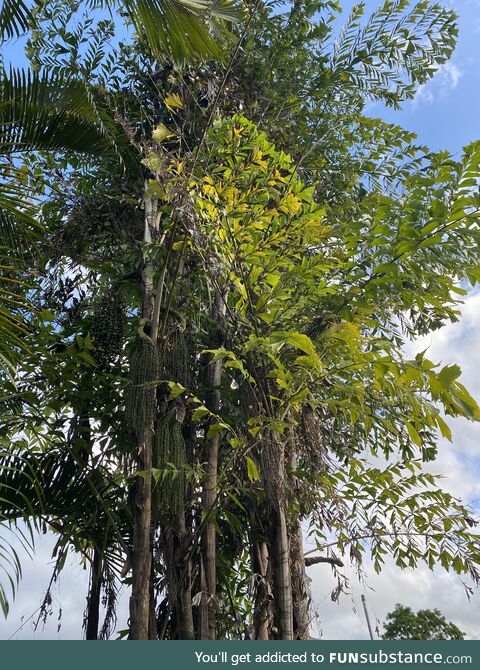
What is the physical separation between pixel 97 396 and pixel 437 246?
7.26 feet

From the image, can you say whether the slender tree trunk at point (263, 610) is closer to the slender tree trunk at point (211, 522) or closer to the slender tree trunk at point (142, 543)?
the slender tree trunk at point (211, 522)

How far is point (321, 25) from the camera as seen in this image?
16.3ft

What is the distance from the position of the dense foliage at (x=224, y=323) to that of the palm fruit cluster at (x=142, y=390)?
0.04 feet

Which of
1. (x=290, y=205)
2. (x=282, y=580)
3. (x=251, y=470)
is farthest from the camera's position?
(x=290, y=205)

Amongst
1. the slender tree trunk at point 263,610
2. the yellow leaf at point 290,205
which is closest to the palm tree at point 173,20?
the yellow leaf at point 290,205

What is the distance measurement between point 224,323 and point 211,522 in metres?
1.07

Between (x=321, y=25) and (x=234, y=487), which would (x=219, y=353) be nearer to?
(x=234, y=487)

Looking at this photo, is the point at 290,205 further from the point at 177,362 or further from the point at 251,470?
the point at 251,470

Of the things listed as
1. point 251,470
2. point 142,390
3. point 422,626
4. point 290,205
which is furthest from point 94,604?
point 422,626

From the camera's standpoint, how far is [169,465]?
116 inches

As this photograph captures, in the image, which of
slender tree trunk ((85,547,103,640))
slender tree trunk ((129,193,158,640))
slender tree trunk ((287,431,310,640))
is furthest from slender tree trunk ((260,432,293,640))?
slender tree trunk ((85,547,103,640))

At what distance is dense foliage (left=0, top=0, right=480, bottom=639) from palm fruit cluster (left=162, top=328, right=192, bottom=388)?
0.01m

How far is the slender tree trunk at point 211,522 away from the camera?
3180 mm
